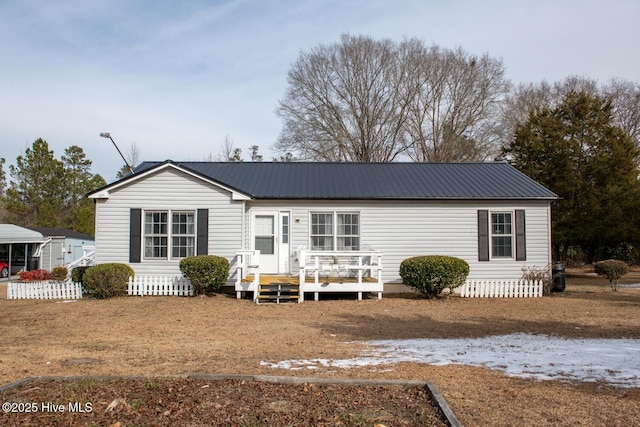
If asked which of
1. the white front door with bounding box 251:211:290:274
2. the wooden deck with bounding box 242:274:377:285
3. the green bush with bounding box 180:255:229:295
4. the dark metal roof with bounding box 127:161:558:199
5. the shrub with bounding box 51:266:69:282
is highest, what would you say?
the dark metal roof with bounding box 127:161:558:199

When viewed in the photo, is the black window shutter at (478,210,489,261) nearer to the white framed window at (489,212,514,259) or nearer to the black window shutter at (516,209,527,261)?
the white framed window at (489,212,514,259)

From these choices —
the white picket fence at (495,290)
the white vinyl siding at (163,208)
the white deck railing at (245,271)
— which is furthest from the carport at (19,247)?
the white picket fence at (495,290)

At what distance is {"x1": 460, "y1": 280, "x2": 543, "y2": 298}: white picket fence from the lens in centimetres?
1463

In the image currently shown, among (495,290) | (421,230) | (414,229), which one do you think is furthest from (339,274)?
(495,290)

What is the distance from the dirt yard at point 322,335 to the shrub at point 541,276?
462 mm

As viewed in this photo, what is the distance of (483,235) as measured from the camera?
1591 cm

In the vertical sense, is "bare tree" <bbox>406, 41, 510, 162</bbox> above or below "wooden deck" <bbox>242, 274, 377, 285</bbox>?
above

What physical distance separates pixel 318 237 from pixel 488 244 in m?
5.38

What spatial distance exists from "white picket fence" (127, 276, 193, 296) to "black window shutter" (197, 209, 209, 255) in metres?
1.00

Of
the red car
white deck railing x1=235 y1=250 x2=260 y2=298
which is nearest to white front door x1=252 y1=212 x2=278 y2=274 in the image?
white deck railing x1=235 y1=250 x2=260 y2=298

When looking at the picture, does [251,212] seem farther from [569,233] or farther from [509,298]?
[569,233]

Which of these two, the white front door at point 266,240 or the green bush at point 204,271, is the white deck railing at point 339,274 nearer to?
the white front door at point 266,240

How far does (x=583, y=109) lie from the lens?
22.3 m

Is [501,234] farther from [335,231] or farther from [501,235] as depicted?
[335,231]
